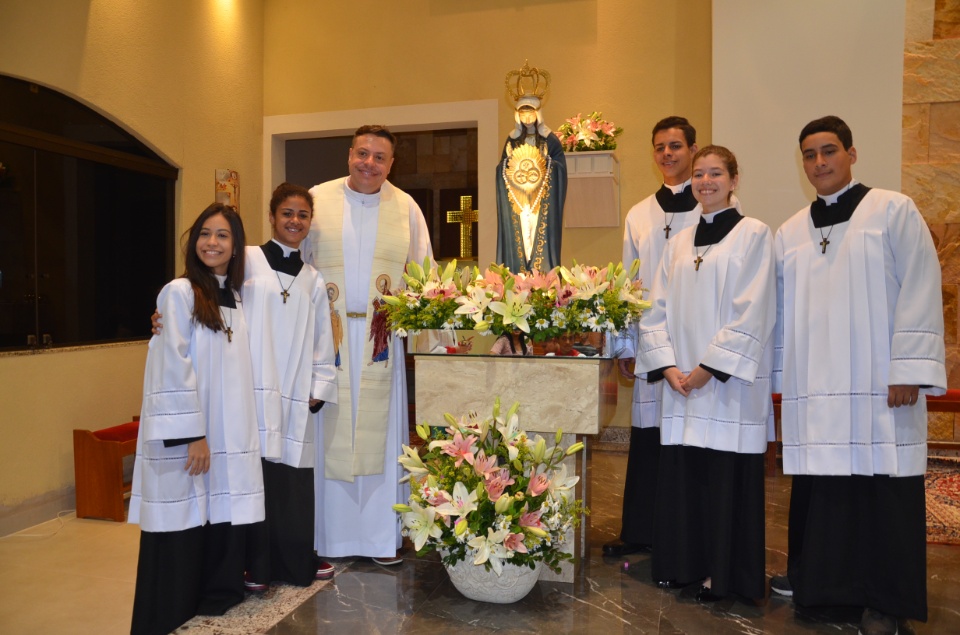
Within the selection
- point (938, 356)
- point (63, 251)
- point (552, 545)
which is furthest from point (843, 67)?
point (63, 251)

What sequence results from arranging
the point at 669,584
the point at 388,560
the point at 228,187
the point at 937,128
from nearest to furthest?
the point at 669,584, the point at 388,560, the point at 937,128, the point at 228,187

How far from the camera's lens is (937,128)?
223 inches

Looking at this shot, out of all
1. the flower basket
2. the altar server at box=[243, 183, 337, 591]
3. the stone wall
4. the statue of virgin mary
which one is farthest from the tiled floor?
the stone wall

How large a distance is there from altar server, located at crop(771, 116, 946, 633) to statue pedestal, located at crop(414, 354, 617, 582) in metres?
0.79

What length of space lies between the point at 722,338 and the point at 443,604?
1540mm

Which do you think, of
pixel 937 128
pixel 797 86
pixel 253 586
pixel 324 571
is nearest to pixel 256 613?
pixel 253 586

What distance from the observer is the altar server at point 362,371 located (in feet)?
12.0

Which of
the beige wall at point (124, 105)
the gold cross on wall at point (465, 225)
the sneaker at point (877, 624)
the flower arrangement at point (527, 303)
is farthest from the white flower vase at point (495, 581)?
the gold cross on wall at point (465, 225)

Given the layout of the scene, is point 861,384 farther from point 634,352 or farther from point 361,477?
point 361,477

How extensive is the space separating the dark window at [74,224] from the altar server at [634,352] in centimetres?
360

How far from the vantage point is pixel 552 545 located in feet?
10.2

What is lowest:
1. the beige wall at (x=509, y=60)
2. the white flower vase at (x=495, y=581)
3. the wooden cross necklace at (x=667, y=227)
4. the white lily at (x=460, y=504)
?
the white flower vase at (x=495, y=581)

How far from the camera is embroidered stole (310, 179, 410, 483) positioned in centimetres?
365

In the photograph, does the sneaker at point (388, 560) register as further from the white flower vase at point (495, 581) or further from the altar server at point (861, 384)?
the altar server at point (861, 384)
